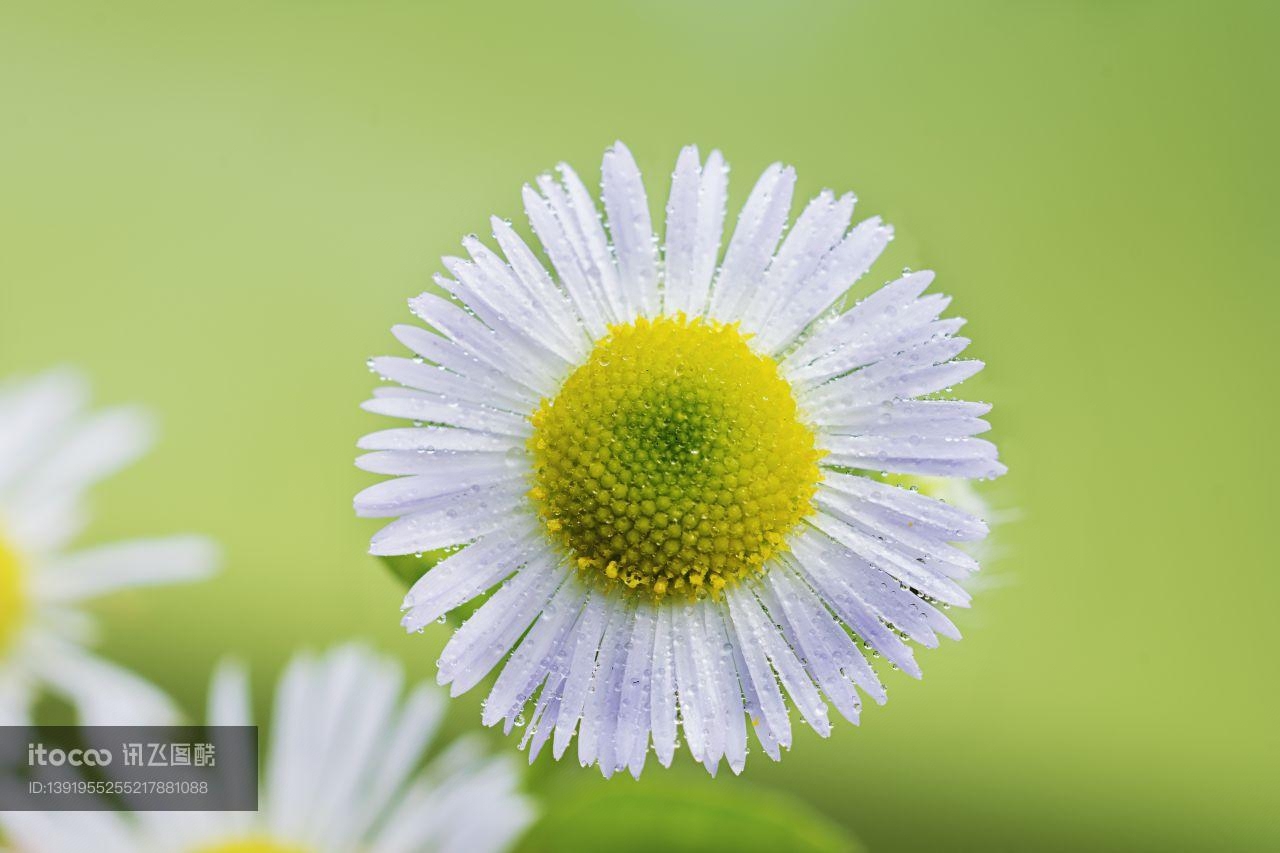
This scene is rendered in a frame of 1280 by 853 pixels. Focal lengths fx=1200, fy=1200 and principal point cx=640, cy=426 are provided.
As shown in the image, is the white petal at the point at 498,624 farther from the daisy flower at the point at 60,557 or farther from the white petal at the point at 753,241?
the daisy flower at the point at 60,557

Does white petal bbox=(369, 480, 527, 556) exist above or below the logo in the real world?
below

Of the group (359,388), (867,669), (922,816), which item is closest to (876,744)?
(922,816)

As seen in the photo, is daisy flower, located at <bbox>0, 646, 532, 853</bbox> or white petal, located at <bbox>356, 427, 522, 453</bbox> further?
daisy flower, located at <bbox>0, 646, 532, 853</bbox>

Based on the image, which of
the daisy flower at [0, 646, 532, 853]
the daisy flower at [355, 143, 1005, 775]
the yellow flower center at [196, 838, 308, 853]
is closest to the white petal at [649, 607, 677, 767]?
the daisy flower at [355, 143, 1005, 775]

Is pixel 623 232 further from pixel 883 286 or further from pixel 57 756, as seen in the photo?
pixel 57 756

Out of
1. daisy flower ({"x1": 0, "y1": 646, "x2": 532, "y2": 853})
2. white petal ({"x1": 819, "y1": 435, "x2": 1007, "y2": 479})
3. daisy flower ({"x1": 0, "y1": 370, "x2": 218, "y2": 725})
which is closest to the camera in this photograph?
white petal ({"x1": 819, "y1": 435, "x2": 1007, "y2": 479})

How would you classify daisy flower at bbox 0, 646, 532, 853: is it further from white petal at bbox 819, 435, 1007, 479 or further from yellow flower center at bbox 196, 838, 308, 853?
white petal at bbox 819, 435, 1007, 479

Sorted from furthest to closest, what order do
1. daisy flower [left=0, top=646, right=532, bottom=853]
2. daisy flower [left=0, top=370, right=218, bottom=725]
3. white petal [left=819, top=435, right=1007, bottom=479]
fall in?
daisy flower [left=0, top=370, right=218, bottom=725] < daisy flower [left=0, top=646, right=532, bottom=853] < white petal [left=819, top=435, right=1007, bottom=479]

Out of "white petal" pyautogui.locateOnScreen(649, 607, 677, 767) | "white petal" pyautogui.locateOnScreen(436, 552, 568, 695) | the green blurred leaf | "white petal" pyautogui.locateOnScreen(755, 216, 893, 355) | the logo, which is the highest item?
"white petal" pyautogui.locateOnScreen(755, 216, 893, 355)
